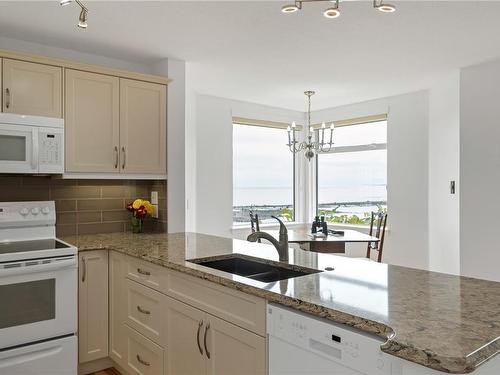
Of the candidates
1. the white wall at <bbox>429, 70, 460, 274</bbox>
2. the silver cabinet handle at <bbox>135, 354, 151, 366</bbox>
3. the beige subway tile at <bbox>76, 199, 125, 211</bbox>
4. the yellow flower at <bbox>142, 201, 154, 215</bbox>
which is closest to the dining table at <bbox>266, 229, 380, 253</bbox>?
the white wall at <bbox>429, 70, 460, 274</bbox>

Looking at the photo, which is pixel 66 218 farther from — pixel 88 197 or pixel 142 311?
pixel 142 311

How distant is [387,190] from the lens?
532 cm

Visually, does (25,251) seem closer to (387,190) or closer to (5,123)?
(5,123)

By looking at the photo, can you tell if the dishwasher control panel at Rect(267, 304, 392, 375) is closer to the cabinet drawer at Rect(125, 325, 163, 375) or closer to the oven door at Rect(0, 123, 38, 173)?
the cabinet drawer at Rect(125, 325, 163, 375)

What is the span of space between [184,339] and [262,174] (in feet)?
13.1

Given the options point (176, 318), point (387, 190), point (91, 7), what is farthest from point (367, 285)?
point (387, 190)

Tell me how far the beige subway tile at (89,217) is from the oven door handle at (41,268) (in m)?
0.89

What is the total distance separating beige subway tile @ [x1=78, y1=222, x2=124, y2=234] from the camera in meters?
3.37

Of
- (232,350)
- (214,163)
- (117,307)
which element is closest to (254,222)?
(214,163)

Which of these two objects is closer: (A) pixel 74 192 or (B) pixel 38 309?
(B) pixel 38 309

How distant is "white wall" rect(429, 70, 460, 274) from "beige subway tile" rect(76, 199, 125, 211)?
3289 millimetres

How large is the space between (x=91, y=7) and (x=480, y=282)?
2602mm

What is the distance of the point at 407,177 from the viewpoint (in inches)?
200

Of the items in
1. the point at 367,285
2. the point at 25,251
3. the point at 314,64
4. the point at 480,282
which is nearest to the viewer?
the point at 367,285
